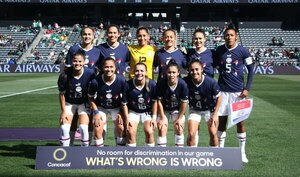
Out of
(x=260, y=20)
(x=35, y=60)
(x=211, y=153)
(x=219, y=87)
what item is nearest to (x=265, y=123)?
(x=219, y=87)

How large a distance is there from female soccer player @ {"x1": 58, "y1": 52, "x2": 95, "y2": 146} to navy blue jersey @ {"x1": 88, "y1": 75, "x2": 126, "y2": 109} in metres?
0.27

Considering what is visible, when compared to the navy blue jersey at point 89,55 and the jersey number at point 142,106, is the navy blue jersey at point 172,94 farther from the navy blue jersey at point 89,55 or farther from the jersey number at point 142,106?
the navy blue jersey at point 89,55

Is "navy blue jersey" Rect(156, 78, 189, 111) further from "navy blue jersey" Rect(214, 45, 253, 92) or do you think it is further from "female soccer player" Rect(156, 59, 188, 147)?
"navy blue jersey" Rect(214, 45, 253, 92)

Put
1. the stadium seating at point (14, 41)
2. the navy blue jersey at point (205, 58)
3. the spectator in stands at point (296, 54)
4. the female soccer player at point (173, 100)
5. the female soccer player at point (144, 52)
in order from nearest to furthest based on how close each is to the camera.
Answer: the female soccer player at point (173, 100)
the navy blue jersey at point (205, 58)
the female soccer player at point (144, 52)
the spectator in stands at point (296, 54)
the stadium seating at point (14, 41)

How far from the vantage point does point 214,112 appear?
288 inches

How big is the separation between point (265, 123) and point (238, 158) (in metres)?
5.18

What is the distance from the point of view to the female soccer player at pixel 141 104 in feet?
23.7

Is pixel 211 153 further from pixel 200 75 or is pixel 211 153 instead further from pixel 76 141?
pixel 76 141

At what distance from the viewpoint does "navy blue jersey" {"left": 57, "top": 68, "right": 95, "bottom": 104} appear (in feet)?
25.0

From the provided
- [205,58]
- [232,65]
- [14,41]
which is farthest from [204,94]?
[14,41]

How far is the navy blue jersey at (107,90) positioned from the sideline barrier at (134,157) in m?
1.02

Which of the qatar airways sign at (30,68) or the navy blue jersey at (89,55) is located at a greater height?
the navy blue jersey at (89,55)

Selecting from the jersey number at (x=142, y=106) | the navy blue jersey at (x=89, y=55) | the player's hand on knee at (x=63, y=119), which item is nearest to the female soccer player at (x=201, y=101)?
the jersey number at (x=142, y=106)

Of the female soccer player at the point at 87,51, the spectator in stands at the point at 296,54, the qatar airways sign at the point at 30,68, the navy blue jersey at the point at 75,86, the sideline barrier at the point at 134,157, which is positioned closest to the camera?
the sideline barrier at the point at 134,157
